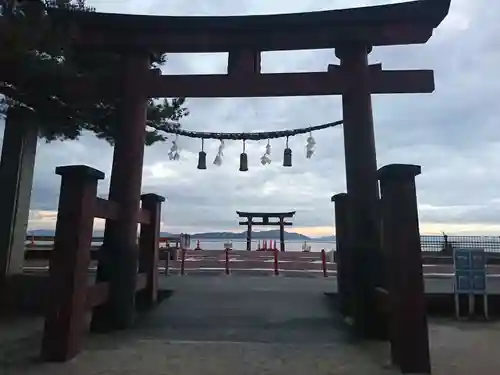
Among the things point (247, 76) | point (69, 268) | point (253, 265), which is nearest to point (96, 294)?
point (69, 268)

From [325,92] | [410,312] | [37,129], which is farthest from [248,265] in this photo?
[410,312]

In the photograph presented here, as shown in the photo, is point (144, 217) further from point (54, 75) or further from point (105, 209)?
point (54, 75)

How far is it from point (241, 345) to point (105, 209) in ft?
6.91

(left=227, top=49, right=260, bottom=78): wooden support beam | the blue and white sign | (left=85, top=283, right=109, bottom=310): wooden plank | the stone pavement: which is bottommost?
the stone pavement

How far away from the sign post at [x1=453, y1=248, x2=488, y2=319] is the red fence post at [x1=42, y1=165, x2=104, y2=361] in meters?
5.58

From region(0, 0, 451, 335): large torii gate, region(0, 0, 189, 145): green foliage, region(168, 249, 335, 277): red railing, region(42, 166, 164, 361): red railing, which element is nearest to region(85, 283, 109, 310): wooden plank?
region(42, 166, 164, 361): red railing

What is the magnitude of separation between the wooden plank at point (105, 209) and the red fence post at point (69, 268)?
311mm

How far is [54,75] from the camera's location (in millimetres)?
5570

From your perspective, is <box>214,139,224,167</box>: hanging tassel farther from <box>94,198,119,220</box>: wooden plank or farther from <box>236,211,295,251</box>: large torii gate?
<box>236,211,295,251</box>: large torii gate

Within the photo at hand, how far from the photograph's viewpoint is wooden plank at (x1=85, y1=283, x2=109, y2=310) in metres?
4.62

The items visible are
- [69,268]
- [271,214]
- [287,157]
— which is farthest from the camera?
[271,214]

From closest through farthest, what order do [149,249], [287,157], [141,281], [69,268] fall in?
[69,268] → [141,281] → [149,249] → [287,157]

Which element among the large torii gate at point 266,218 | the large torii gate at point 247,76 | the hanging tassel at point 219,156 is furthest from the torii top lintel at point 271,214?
the large torii gate at point 247,76

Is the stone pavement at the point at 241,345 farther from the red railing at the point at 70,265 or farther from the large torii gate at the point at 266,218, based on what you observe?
the large torii gate at the point at 266,218
